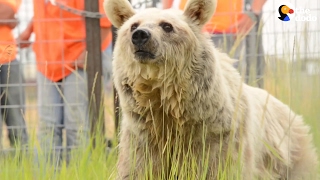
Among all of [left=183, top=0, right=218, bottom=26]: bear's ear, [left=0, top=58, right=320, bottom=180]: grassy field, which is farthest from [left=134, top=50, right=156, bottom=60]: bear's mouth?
[left=0, top=58, right=320, bottom=180]: grassy field

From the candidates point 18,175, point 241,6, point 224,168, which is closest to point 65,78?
point 241,6

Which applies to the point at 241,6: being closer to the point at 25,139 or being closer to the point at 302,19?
the point at 302,19

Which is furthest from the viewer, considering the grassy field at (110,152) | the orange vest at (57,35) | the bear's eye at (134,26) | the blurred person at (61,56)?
the orange vest at (57,35)

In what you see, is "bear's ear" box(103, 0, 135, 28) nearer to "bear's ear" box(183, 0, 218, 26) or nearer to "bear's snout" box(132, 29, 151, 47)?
"bear's ear" box(183, 0, 218, 26)

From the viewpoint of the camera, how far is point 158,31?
14.6 feet

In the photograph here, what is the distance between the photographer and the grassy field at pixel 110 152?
446cm

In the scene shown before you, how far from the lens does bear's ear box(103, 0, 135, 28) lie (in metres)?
4.82

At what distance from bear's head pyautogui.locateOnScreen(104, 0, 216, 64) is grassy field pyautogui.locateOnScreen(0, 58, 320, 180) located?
1.96 ft

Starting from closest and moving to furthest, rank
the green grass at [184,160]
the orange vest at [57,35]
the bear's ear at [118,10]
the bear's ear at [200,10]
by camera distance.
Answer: the green grass at [184,160], the bear's ear at [200,10], the bear's ear at [118,10], the orange vest at [57,35]

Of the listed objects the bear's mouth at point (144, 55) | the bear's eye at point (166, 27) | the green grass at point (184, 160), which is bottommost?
the green grass at point (184, 160)

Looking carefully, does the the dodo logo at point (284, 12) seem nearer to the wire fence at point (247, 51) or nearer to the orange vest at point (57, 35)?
the wire fence at point (247, 51)

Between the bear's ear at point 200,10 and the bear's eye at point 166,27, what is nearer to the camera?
the bear's eye at point 166,27

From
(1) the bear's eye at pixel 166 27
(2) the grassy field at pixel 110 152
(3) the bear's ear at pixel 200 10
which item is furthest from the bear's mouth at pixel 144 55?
(2) the grassy field at pixel 110 152

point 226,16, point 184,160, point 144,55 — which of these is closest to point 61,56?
point 226,16
